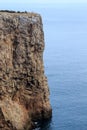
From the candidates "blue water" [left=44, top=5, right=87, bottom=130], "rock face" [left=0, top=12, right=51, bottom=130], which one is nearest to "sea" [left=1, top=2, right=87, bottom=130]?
"blue water" [left=44, top=5, right=87, bottom=130]

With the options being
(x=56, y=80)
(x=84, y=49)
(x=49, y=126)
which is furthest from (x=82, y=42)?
(x=49, y=126)

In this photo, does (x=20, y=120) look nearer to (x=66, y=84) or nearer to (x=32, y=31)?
(x=32, y=31)

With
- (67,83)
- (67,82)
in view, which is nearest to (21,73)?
(67,83)

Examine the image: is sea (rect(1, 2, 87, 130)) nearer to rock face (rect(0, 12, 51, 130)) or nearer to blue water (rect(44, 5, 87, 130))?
blue water (rect(44, 5, 87, 130))

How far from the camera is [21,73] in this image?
→ 74.5 meters

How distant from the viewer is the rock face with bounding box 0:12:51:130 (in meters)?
70.4

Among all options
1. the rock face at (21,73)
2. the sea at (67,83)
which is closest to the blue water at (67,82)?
the sea at (67,83)

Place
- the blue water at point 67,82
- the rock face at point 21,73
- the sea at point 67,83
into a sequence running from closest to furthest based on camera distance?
the rock face at point 21,73
the sea at point 67,83
the blue water at point 67,82

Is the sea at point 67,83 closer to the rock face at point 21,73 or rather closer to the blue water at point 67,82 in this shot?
the blue water at point 67,82

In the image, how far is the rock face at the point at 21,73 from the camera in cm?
7038

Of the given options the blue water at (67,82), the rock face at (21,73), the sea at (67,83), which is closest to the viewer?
the rock face at (21,73)

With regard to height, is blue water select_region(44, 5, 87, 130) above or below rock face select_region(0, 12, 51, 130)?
below

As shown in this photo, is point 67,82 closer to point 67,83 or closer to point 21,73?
point 67,83

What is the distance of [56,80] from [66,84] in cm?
461
